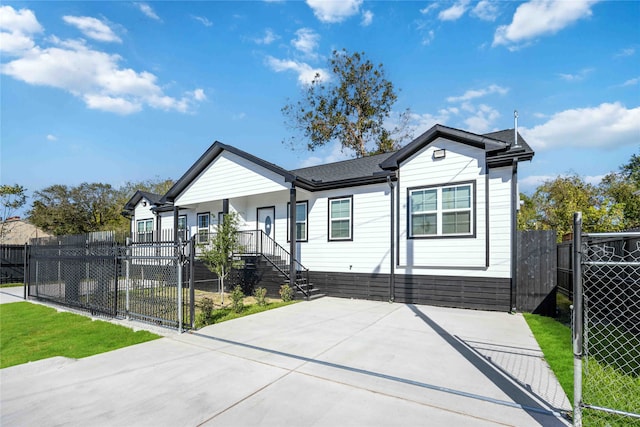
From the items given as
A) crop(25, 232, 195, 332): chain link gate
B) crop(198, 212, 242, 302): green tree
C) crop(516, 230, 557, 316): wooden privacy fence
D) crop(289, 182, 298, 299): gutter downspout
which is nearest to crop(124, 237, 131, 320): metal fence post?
crop(25, 232, 195, 332): chain link gate

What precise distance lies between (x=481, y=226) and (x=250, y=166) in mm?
7635

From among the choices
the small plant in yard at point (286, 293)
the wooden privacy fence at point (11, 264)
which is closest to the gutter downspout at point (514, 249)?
the small plant in yard at point (286, 293)

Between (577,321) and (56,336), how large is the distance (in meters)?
7.95

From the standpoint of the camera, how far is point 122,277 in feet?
23.4

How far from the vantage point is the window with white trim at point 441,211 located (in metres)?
8.41

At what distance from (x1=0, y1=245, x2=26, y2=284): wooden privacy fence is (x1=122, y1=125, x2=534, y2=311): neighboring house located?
Result: 35.0 feet

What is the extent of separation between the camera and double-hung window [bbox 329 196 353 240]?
10.4 m

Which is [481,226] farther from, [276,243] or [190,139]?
[190,139]

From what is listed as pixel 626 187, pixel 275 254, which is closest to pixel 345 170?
pixel 275 254

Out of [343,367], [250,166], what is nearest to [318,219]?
[250,166]

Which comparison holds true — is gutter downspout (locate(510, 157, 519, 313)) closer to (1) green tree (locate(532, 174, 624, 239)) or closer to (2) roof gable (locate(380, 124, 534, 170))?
(2) roof gable (locate(380, 124, 534, 170))

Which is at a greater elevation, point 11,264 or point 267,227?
point 267,227

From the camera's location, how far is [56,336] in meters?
5.98

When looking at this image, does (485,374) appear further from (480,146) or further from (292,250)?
(292,250)
